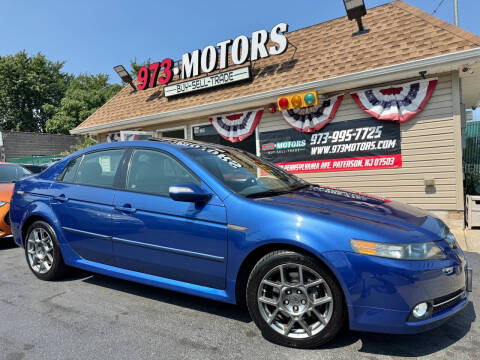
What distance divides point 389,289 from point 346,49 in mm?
6683

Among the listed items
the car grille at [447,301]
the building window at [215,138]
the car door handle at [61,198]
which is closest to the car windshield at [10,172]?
the car door handle at [61,198]

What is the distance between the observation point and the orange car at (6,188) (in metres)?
5.11

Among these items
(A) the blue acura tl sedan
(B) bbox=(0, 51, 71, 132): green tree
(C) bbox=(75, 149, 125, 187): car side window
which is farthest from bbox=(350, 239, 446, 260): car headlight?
(B) bbox=(0, 51, 71, 132): green tree

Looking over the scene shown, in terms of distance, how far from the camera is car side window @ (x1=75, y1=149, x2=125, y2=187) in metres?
3.29

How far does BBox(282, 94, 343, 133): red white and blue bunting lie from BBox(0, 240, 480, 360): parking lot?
4.61 metres

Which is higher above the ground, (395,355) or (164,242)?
(164,242)

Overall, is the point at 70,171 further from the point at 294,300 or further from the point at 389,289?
the point at 389,289

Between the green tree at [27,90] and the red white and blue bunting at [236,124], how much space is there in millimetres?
35275

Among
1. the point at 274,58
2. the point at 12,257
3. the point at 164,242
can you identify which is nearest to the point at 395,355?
the point at 164,242

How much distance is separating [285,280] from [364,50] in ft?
20.7

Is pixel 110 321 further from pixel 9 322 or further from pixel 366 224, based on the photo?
pixel 366 224

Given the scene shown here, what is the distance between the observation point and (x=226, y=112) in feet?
28.2

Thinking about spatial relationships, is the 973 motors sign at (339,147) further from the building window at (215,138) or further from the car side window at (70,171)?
the car side window at (70,171)

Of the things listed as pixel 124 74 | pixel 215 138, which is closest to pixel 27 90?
pixel 124 74
